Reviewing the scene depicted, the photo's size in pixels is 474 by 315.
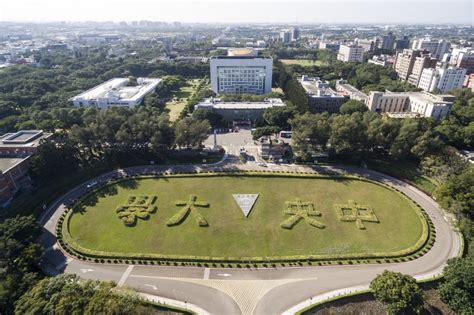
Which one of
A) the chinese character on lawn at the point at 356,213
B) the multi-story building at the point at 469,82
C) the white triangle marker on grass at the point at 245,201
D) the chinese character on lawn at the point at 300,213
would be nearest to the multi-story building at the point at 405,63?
the multi-story building at the point at 469,82

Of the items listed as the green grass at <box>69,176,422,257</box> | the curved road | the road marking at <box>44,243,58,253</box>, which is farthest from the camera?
the green grass at <box>69,176,422,257</box>

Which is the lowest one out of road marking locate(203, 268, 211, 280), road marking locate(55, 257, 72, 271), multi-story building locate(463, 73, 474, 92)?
road marking locate(55, 257, 72, 271)

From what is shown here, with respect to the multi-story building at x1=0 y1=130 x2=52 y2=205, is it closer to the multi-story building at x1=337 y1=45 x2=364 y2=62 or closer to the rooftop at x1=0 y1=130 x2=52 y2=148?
the rooftop at x1=0 y1=130 x2=52 y2=148

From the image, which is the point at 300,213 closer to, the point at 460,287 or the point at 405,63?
the point at 460,287

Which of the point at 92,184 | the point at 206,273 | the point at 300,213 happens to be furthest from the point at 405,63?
the point at 92,184

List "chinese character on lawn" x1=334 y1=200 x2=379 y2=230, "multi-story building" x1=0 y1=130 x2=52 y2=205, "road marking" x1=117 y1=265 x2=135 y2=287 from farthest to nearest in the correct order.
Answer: "multi-story building" x1=0 y1=130 x2=52 y2=205
"chinese character on lawn" x1=334 y1=200 x2=379 y2=230
"road marking" x1=117 y1=265 x2=135 y2=287

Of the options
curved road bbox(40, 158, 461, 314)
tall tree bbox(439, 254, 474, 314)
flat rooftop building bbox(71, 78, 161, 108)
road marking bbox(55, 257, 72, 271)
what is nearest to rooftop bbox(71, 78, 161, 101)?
flat rooftop building bbox(71, 78, 161, 108)

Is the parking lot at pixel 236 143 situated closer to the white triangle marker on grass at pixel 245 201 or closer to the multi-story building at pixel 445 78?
the white triangle marker on grass at pixel 245 201

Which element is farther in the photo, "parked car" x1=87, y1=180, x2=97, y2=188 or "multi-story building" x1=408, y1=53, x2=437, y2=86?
"multi-story building" x1=408, y1=53, x2=437, y2=86
